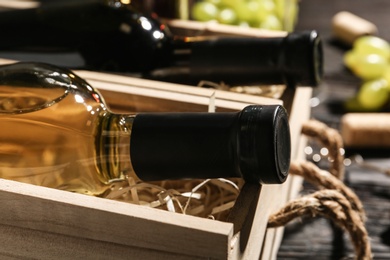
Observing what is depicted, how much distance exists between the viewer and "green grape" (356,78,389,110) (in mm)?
1210

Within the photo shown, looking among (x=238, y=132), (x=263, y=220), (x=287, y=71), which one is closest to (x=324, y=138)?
(x=287, y=71)

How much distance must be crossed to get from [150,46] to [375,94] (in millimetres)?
545

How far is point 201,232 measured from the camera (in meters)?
0.51

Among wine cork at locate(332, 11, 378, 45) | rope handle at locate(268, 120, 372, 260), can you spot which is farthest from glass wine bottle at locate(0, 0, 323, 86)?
wine cork at locate(332, 11, 378, 45)

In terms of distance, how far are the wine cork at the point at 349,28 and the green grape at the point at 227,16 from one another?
1.16ft

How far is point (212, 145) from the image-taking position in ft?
1.74

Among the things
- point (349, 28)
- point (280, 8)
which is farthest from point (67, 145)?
point (349, 28)

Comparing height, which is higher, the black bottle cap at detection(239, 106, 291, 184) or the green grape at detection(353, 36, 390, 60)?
the black bottle cap at detection(239, 106, 291, 184)

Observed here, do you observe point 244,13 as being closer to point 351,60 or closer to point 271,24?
point 271,24

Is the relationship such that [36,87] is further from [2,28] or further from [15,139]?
[2,28]

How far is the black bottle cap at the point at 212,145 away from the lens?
53 cm

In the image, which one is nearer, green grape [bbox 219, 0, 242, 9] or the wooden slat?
the wooden slat

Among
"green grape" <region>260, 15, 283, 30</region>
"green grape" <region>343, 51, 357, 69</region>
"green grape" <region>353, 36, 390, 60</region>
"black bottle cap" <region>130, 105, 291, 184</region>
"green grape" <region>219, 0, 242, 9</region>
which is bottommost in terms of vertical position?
"green grape" <region>343, 51, 357, 69</region>

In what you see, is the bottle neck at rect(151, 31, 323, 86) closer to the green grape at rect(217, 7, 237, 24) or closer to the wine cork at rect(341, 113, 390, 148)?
the wine cork at rect(341, 113, 390, 148)
